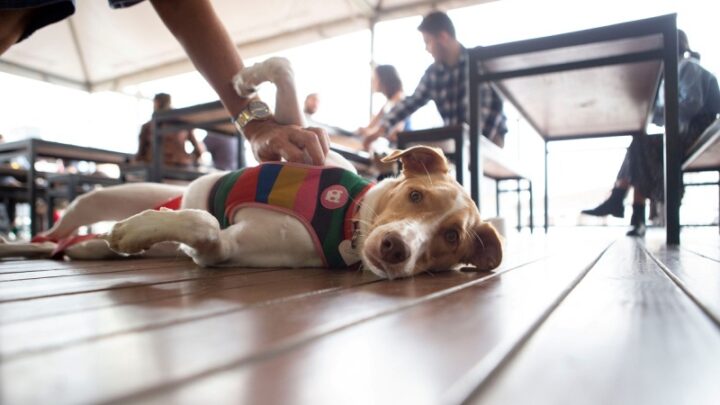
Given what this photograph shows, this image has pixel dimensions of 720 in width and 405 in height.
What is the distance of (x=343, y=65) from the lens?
28.7 ft

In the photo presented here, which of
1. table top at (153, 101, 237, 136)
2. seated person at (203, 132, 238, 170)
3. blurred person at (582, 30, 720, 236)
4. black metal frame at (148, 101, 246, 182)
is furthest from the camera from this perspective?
seated person at (203, 132, 238, 170)

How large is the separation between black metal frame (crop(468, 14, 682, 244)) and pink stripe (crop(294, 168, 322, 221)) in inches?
60.5

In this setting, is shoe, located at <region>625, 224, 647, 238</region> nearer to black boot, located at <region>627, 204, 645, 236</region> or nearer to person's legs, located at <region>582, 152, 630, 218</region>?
black boot, located at <region>627, 204, 645, 236</region>

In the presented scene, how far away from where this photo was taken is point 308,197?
5.33 ft

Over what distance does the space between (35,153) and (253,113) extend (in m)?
4.07

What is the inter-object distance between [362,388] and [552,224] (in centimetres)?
866

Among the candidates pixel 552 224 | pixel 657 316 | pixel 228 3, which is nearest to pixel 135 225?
pixel 657 316

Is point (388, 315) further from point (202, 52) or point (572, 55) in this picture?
point (572, 55)

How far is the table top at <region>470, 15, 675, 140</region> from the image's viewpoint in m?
2.66

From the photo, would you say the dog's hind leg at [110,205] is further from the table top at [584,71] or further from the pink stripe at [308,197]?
the table top at [584,71]

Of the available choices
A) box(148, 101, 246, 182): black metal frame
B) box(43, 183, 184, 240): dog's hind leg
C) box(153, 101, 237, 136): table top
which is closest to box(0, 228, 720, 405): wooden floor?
box(43, 183, 184, 240): dog's hind leg

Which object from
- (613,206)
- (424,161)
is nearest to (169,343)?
(424,161)

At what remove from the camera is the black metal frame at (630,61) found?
8.63 ft

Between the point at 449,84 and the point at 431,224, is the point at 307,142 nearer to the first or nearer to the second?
the point at 431,224
